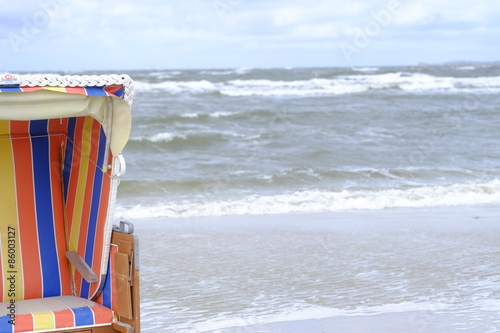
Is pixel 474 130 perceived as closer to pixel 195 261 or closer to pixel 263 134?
pixel 263 134

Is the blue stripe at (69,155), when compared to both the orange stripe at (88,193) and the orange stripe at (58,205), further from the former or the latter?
the orange stripe at (88,193)

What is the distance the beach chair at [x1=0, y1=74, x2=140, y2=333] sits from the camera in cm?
344

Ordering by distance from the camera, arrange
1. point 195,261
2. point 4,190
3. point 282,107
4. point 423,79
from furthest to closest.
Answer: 1. point 423,79
2. point 282,107
3. point 195,261
4. point 4,190

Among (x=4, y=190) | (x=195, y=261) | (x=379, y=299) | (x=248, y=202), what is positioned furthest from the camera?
(x=248, y=202)

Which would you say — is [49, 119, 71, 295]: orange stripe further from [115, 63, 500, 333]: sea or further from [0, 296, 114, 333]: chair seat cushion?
[115, 63, 500, 333]: sea

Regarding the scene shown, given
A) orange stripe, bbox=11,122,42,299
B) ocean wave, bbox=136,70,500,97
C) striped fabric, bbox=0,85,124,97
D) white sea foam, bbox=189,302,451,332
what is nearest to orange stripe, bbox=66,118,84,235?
orange stripe, bbox=11,122,42,299

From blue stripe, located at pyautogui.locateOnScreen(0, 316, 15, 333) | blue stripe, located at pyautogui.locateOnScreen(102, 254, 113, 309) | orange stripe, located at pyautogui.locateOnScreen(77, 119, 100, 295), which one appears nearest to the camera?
blue stripe, located at pyautogui.locateOnScreen(0, 316, 15, 333)

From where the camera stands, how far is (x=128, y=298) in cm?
362

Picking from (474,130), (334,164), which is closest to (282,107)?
(474,130)

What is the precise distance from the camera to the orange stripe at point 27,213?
4.23 m

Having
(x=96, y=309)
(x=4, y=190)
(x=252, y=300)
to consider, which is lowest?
(x=252, y=300)

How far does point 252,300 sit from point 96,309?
4.99 ft

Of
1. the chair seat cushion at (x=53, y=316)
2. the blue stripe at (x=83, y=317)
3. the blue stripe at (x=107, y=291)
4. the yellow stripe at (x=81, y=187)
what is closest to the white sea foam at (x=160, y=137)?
the yellow stripe at (x=81, y=187)

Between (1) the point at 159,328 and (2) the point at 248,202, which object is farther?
(2) the point at 248,202
